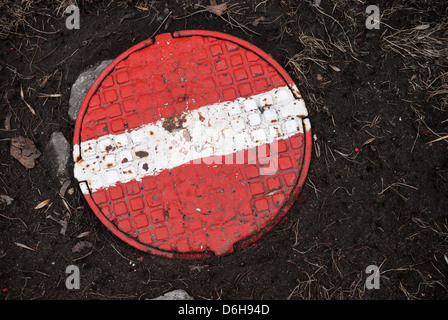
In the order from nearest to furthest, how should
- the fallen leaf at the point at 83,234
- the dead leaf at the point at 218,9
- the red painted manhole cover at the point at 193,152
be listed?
1. the red painted manhole cover at the point at 193,152
2. the fallen leaf at the point at 83,234
3. the dead leaf at the point at 218,9

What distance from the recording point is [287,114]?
2.05m

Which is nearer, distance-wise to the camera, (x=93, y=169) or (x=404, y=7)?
(x=93, y=169)

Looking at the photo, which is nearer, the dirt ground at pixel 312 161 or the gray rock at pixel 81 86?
the dirt ground at pixel 312 161

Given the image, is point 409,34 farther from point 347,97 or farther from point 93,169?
point 93,169

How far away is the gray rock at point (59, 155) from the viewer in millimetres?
2141

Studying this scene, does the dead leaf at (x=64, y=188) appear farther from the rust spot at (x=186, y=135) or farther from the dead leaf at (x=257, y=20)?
the dead leaf at (x=257, y=20)

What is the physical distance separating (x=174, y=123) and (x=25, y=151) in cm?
109

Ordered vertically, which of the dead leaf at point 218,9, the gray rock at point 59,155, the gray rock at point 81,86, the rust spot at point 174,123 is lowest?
the gray rock at point 59,155

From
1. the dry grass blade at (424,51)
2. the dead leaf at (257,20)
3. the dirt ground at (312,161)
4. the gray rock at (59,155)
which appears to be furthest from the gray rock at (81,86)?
the dry grass blade at (424,51)

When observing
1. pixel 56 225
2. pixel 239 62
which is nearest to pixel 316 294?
pixel 239 62

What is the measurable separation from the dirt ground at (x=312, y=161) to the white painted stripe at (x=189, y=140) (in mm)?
239

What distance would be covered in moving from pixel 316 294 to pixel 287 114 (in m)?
1.20

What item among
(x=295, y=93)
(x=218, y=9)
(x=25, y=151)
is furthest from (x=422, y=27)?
(x=25, y=151)

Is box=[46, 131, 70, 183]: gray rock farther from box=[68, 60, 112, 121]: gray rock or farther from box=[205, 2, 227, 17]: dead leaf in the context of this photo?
box=[205, 2, 227, 17]: dead leaf
